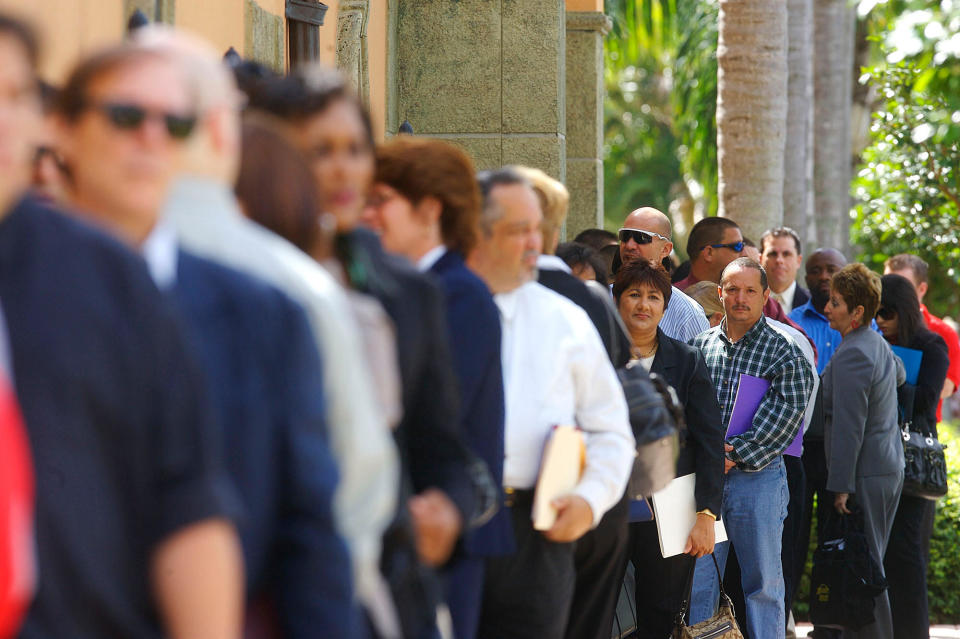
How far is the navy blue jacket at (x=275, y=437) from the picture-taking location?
2.12 m

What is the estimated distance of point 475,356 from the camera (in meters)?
3.43

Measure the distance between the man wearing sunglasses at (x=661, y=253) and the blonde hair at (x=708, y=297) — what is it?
0.51 meters

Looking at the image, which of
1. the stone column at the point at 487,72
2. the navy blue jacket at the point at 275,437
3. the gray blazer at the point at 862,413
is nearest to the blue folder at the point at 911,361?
the gray blazer at the point at 862,413

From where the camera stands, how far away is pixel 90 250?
1906mm

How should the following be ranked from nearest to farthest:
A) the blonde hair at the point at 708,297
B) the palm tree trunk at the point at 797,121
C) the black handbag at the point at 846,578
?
the black handbag at the point at 846,578
the blonde hair at the point at 708,297
the palm tree trunk at the point at 797,121

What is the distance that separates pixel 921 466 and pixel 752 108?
3871mm

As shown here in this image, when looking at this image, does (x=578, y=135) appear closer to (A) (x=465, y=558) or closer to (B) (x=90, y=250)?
(A) (x=465, y=558)

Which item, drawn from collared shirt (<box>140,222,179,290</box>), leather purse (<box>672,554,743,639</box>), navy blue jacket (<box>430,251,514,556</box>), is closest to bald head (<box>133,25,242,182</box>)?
collared shirt (<box>140,222,179,290</box>)

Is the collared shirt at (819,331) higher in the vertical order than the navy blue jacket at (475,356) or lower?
lower

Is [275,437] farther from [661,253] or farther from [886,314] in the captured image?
[886,314]

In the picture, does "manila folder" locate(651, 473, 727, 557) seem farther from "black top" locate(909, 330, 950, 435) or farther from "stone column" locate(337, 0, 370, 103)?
"stone column" locate(337, 0, 370, 103)

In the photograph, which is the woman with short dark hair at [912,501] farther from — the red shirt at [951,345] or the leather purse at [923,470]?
the red shirt at [951,345]

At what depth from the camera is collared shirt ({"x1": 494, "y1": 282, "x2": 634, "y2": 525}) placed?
159 inches

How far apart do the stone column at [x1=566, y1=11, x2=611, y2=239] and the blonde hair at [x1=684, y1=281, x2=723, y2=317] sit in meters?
2.50
